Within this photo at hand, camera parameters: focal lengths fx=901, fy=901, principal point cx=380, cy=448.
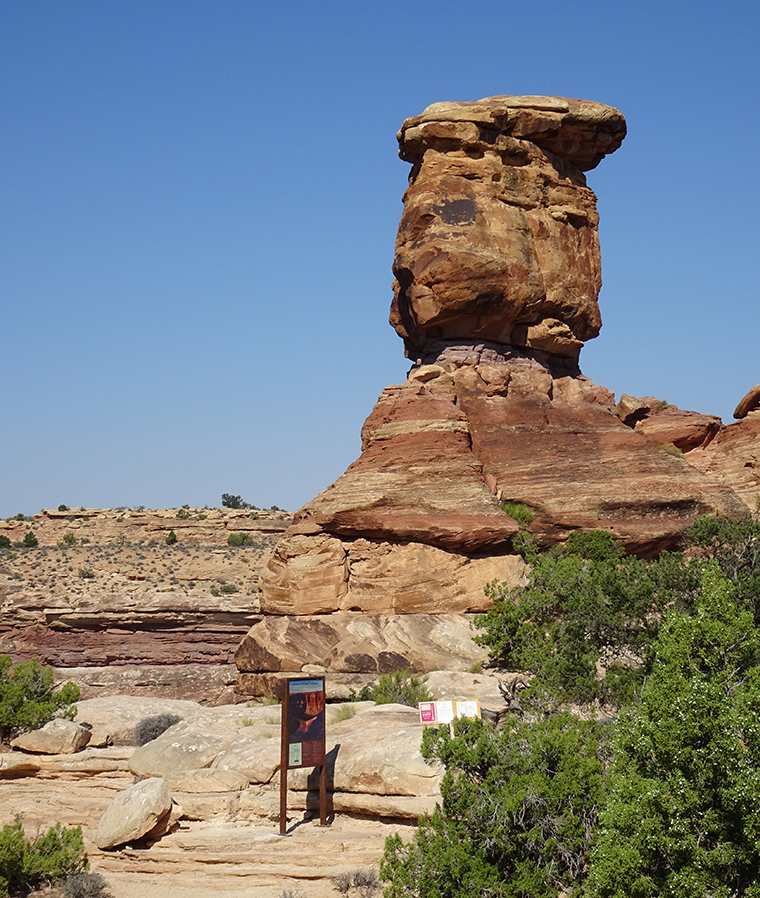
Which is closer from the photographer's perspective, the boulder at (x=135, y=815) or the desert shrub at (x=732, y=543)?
the boulder at (x=135, y=815)

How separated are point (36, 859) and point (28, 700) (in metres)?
8.72

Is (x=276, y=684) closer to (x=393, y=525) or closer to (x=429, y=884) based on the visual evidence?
(x=393, y=525)

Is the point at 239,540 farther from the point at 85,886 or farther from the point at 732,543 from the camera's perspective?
the point at 85,886

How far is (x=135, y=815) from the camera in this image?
12.0m

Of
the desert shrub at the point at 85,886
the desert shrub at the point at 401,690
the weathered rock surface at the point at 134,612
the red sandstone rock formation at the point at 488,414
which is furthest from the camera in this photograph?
the weathered rock surface at the point at 134,612

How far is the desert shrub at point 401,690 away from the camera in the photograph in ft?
60.0

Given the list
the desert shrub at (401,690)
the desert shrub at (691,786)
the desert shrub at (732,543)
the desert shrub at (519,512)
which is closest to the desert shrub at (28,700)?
the desert shrub at (401,690)

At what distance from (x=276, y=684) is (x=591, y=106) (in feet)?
68.7

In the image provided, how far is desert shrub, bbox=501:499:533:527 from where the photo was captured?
2433 centimetres

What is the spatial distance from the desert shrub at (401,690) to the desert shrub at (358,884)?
744 cm

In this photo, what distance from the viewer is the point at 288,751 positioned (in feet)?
41.5

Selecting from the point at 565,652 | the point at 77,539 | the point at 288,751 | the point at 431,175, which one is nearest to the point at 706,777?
the point at 288,751

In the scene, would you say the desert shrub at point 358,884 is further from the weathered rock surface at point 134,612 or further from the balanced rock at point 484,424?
the weathered rock surface at point 134,612

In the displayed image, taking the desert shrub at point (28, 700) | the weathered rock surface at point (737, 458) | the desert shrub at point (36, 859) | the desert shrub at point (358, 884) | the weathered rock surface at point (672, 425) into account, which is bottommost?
the desert shrub at point (358, 884)
